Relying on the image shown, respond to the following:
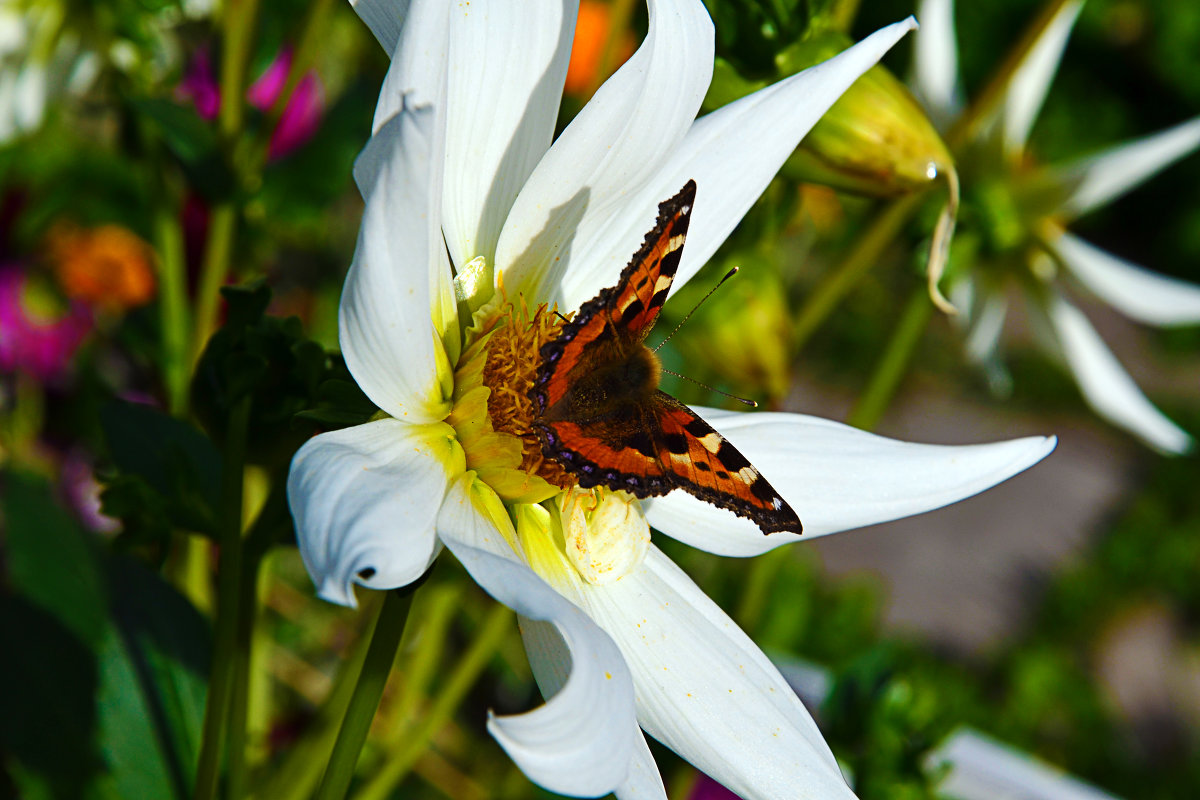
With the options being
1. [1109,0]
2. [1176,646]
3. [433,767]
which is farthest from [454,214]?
[1109,0]

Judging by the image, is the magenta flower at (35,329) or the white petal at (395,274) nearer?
the white petal at (395,274)

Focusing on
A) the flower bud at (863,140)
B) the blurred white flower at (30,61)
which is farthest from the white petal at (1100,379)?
the blurred white flower at (30,61)

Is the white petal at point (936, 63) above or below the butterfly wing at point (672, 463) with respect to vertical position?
above

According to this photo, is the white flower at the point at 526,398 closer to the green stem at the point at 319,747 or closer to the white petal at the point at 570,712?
the white petal at the point at 570,712

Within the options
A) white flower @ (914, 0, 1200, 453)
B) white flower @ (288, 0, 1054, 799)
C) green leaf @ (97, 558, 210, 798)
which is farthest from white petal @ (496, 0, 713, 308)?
white flower @ (914, 0, 1200, 453)

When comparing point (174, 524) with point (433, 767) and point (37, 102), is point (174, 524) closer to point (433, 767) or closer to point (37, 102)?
point (37, 102)

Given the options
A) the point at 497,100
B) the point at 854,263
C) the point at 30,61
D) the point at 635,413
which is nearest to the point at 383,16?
the point at 497,100

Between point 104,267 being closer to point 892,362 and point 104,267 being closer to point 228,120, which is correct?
point 228,120
